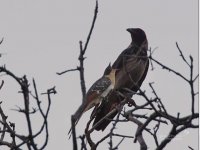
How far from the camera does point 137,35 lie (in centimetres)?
955

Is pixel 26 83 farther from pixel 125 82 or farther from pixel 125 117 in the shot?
pixel 125 82

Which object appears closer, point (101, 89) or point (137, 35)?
point (101, 89)

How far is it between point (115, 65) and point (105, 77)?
2.56 metres

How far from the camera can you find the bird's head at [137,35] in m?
9.46

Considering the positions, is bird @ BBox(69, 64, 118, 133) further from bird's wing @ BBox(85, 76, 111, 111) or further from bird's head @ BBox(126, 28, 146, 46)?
bird's head @ BBox(126, 28, 146, 46)

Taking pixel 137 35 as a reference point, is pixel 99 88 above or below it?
below

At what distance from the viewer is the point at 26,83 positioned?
337cm

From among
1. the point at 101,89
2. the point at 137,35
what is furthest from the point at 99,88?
the point at 137,35

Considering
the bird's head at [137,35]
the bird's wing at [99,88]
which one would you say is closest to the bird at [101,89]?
the bird's wing at [99,88]

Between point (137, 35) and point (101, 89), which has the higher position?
point (137, 35)

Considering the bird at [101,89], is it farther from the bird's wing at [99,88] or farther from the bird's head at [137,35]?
the bird's head at [137,35]

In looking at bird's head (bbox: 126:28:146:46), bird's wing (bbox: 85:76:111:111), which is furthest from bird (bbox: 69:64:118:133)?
bird's head (bbox: 126:28:146:46)

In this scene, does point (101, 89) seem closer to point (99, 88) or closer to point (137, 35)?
point (99, 88)

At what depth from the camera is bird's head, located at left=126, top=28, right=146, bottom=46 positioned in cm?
946
